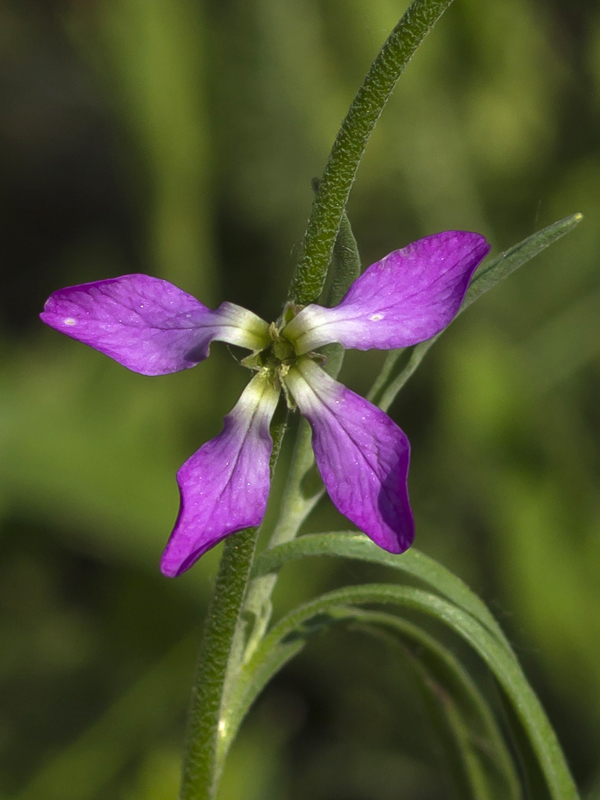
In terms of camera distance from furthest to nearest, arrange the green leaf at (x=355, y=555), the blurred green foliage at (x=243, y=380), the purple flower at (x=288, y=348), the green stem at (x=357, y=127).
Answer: the blurred green foliage at (x=243, y=380)
the green leaf at (x=355, y=555)
the purple flower at (x=288, y=348)
the green stem at (x=357, y=127)

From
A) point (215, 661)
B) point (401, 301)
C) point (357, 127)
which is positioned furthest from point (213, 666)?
point (357, 127)

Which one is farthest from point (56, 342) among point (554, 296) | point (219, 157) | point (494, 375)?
point (554, 296)

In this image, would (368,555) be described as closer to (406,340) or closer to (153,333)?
(406,340)

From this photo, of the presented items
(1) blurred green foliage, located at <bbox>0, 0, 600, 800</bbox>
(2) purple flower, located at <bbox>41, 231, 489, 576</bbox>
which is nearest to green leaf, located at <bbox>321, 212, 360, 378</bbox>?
(2) purple flower, located at <bbox>41, 231, 489, 576</bbox>

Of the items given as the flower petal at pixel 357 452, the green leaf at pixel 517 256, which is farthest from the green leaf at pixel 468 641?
the green leaf at pixel 517 256

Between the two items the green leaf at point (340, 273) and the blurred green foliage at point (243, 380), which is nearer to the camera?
the green leaf at point (340, 273)

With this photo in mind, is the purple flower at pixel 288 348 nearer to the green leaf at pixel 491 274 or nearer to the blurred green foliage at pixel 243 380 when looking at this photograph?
the green leaf at pixel 491 274

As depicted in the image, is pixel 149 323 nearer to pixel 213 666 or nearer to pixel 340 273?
pixel 340 273
